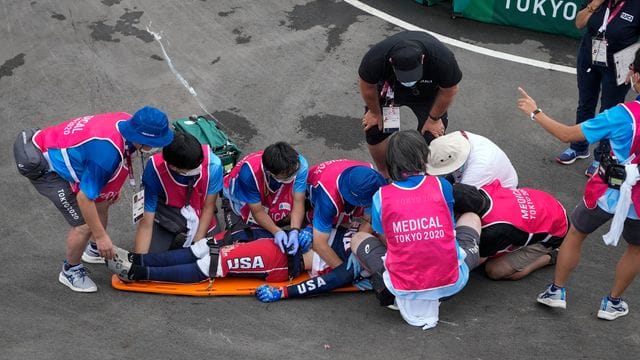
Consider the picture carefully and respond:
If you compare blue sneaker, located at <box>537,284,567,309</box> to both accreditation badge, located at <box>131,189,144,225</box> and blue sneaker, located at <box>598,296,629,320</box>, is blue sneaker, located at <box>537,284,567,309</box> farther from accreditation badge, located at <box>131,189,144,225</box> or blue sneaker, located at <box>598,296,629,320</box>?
accreditation badge, located at <box>131,189,144,225</box>

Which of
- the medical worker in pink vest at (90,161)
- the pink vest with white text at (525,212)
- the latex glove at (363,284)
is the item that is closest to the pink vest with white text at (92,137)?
the medical worker in pink vest at (90,161)

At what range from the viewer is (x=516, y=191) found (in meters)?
4.79

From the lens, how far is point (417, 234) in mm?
4070

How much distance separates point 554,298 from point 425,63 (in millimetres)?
1823

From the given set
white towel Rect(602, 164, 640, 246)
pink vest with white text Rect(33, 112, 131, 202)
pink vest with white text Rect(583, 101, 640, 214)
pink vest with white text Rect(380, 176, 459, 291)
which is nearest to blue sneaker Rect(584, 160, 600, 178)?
pink vest with white text Rect(583, 101, 640, 214)

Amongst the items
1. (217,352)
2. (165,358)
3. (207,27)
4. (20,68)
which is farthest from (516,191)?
(20,68)

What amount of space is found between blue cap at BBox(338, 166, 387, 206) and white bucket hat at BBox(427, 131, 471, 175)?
0.44 meters

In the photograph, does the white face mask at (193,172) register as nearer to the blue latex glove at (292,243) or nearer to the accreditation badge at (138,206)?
the accreditation badge at (138,206)

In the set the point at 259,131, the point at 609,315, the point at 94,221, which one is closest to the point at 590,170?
the point at 609,315

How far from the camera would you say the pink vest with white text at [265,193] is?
4965 millimetres

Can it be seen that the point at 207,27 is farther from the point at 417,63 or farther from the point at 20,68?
the point at 417,63

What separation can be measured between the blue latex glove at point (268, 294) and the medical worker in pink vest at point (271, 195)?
0.94 ft

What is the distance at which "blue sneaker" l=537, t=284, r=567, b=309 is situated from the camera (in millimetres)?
4465

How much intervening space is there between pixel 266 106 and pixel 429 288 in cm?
316
